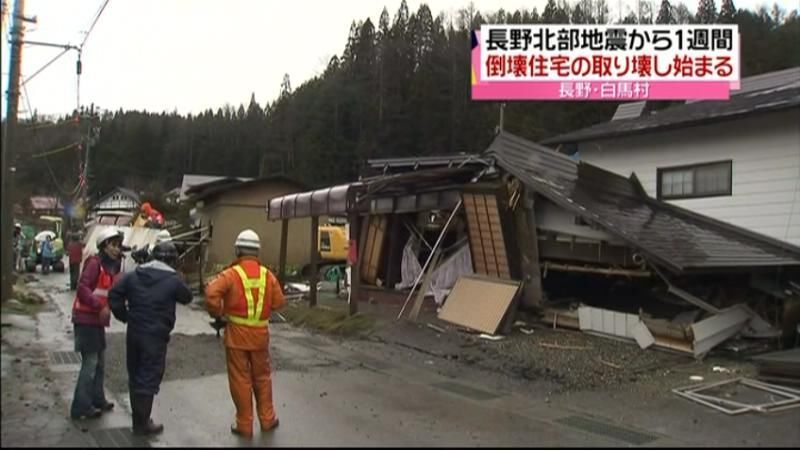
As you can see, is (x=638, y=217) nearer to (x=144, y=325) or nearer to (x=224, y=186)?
(x=144, y=325)

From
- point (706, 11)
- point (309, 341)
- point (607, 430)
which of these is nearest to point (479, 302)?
point (309, 341)

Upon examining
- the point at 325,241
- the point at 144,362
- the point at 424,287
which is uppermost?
the point at 144,362

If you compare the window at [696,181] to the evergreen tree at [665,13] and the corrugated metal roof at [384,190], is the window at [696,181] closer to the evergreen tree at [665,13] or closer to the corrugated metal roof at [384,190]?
the corrugated metal roof at [384,190]

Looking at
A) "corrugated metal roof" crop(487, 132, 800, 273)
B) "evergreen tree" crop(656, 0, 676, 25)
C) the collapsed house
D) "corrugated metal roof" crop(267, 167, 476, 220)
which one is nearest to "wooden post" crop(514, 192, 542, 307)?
the collapsed house

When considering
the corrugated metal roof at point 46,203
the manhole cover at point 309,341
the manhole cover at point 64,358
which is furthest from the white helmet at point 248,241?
the corrugated metal roof at point 46,203

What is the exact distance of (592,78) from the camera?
48.8 feet

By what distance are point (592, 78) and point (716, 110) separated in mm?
2587

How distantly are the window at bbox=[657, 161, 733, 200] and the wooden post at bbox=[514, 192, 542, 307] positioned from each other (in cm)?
381

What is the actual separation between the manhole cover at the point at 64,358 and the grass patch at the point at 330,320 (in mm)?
5091

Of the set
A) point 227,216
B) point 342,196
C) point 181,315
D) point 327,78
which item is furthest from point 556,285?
point 327,78

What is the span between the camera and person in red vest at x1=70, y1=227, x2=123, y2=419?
22.3ft

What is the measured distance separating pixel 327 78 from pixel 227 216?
1375 inches

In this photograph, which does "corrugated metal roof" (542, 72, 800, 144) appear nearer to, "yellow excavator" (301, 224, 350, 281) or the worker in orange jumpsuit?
the worker in orange jumpsuit

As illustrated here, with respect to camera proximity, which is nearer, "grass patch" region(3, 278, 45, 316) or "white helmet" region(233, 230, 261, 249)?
"white helmet" region(233, 230, 261, 249)
